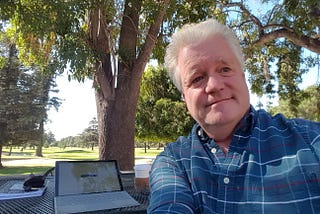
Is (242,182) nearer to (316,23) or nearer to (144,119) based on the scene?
(316,23)

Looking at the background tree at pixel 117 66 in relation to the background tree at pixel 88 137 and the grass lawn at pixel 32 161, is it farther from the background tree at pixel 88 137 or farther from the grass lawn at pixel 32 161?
the background tree at pixel 88 137

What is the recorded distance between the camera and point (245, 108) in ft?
3.87

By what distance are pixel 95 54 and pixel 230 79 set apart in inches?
110

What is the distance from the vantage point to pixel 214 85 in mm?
1140

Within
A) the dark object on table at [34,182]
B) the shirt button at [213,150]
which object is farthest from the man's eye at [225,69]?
the dark object on table at [34,182]

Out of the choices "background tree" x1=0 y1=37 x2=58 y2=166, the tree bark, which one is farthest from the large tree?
"background tree" x1=0 y1=37 x2=58 y2=166

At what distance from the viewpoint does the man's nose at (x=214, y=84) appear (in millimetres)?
1138

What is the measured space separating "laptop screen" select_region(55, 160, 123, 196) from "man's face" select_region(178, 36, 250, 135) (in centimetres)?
60

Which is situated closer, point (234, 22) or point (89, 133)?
point (234, 22)

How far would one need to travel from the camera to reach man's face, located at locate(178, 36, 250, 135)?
1138 millimetres

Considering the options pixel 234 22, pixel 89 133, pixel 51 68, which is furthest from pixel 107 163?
pixel 89 133

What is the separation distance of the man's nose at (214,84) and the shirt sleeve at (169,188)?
29cm

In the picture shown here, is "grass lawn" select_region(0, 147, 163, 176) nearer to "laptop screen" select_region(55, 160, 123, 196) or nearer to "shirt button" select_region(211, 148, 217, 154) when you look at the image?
"laptop screen" select_region(55, 160, 123, 196)

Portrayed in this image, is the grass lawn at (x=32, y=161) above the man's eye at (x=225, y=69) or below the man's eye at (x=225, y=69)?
→ below
